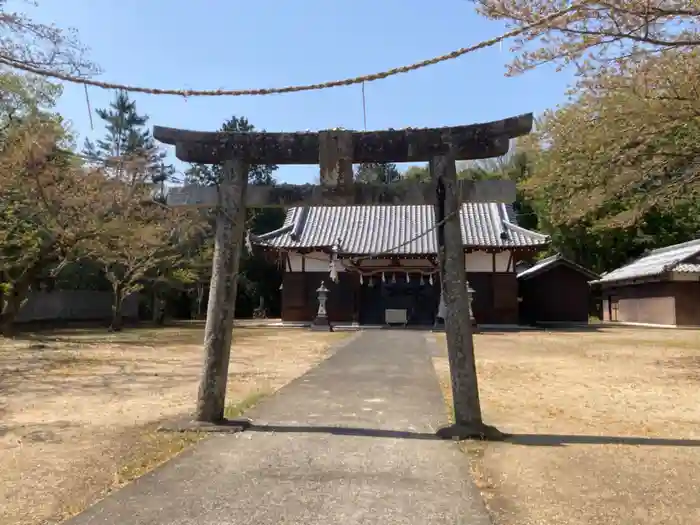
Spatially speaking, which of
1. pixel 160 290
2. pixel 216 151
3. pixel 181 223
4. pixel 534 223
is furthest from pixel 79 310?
pixel 534 223

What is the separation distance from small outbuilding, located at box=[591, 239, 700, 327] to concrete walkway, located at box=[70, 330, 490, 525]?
69.9 ft

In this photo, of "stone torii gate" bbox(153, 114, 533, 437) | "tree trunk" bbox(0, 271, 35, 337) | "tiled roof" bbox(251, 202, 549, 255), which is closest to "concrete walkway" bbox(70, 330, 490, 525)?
"stone torii gate" bbox(153, 114, 533, 437)

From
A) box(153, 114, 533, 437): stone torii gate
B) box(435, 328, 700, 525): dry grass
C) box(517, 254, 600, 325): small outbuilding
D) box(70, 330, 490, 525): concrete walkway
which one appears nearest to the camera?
box(70, 330, 490, 525): concrete walkway

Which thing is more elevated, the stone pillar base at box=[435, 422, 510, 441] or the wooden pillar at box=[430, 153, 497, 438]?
the wooden pillar at box=[430, 153, 497, 438]

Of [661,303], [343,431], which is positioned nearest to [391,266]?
[661,303]

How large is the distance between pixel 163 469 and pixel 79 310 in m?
23.2

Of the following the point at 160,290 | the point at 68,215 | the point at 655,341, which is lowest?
the point at 655,341

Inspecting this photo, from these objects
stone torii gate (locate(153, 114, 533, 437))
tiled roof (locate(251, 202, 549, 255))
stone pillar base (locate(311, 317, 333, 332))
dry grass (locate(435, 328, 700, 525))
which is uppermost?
tiled roof (locate(251, 202, 549, 255))

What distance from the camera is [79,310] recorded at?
81.2 ft

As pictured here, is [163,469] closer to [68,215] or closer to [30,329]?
[68,215]

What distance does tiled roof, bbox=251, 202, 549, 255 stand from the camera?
2267cm

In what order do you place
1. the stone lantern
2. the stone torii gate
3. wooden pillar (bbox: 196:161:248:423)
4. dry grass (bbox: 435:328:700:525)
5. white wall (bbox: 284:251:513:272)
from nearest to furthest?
dry grass (bbox: 435:328:700:525) → the stone torii gate → wooden pillar (bbox: 196:161:248:423) → the stone lantern → white wall (bbox: 284:251:513:272)

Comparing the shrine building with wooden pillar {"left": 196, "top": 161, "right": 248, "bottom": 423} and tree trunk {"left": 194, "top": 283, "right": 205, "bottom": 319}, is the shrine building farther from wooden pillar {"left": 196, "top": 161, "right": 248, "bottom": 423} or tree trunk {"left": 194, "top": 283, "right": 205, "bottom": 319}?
wooden pillar {"left": 196, "top": 161, "right": 248, "bottom": 423}

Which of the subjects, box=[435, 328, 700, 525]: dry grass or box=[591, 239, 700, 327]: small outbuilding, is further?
box=[591, 239, 700, 327]: small outbuilding
